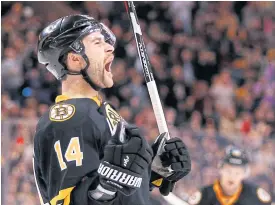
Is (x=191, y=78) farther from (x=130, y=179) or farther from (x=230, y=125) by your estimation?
(x=130, y=179)

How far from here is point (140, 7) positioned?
921cm

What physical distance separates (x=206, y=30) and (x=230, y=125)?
189 cm

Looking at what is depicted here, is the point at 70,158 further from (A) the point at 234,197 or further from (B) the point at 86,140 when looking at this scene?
(A) the point at 234,197

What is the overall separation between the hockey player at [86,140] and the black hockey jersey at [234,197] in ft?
7.76

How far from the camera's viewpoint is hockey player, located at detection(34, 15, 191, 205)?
89.7 inches

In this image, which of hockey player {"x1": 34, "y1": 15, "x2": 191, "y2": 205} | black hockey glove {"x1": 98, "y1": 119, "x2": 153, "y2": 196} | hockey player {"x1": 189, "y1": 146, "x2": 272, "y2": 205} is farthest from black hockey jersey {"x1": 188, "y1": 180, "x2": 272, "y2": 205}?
black hockey glove {"x1": 98, "y1": 119, "x2": 153, "y2": 196}

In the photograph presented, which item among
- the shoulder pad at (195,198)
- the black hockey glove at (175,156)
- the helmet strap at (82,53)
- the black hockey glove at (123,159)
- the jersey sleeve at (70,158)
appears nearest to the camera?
the black hockey glove at (123,159)

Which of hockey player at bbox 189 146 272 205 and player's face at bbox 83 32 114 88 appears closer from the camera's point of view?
player's face at bbox 83 32 114 88

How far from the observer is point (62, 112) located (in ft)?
8.11

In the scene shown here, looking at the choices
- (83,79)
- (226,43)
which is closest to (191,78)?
(226,43)

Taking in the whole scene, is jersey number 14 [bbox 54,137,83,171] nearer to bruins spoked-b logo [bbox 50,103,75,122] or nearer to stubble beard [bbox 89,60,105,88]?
bruins spoked-b logo [bbox 50,103,75,122]

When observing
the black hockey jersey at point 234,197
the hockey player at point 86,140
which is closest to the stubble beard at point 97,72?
the hockey player at point 86,140

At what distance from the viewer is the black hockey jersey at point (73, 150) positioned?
→ 2.40 m

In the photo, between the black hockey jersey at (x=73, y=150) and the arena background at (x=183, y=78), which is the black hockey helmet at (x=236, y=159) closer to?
the arena background at (x=183, y=78)
